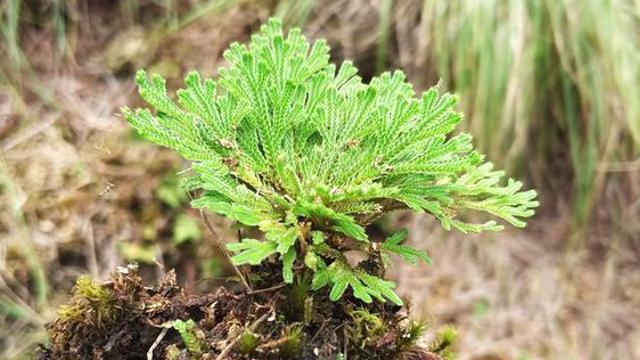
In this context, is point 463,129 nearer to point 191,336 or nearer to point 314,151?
point 314,151

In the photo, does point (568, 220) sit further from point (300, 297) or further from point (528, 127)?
point (300, 297)

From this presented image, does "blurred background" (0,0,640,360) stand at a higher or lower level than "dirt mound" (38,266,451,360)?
higher

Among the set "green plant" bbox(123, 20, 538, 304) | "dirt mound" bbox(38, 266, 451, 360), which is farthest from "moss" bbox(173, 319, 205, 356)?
"green plant" bbox(123, 20, 538, 304)

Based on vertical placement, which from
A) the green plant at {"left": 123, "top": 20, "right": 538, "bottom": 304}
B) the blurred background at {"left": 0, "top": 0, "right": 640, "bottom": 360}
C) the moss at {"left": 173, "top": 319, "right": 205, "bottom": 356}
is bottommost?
the moss at {"left": 173, "top": 319, "right": 205, "bottom": 356}

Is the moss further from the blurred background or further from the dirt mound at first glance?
the blurred background

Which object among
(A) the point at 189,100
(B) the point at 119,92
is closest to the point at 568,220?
(B) the point at 119,92

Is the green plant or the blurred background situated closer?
the green plant
